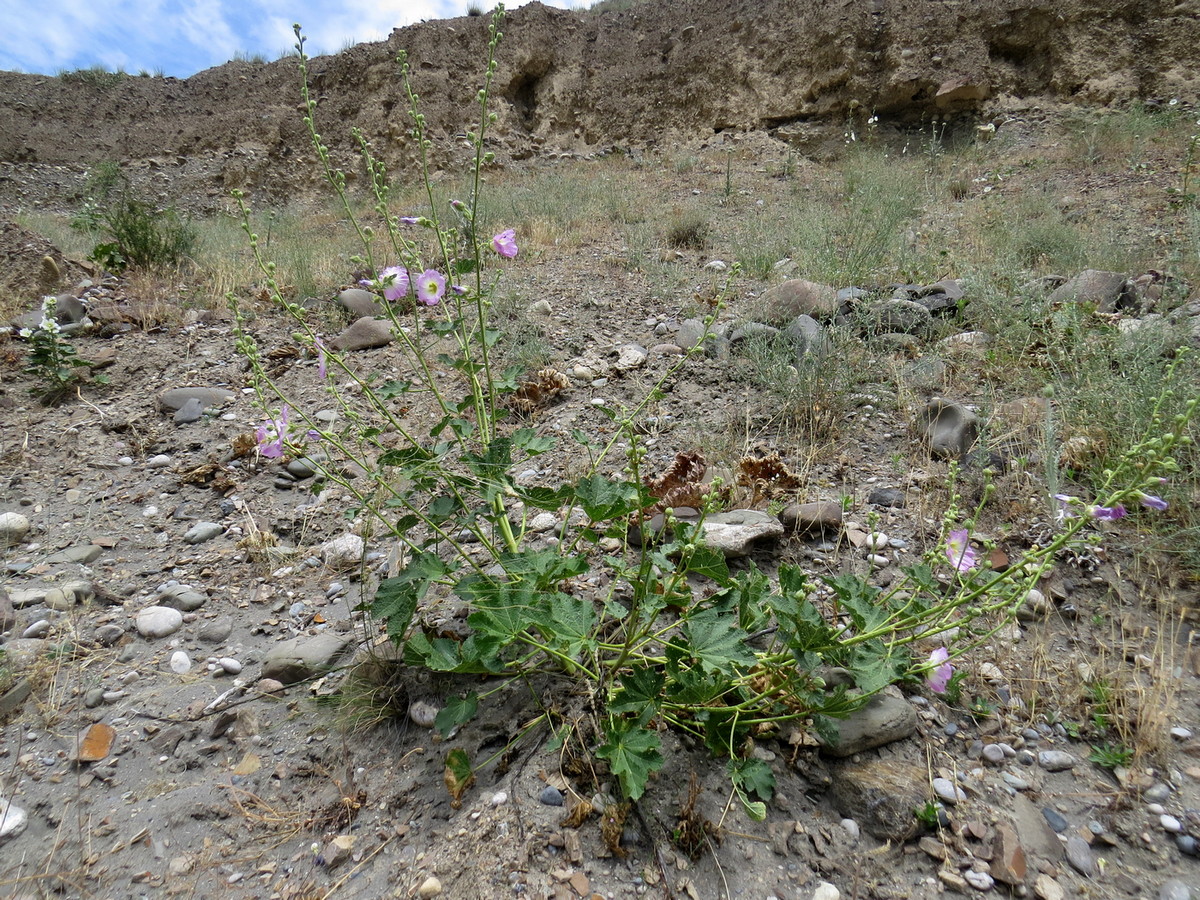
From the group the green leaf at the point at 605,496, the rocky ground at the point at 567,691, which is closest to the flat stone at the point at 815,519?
the rocky ground at the point at 567,691

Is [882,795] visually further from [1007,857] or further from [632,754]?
[632,754]

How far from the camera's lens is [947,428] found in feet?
7.92

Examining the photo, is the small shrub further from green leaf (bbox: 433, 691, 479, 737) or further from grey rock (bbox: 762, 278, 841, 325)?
green leaf (bbox: 433, 691, 479, 737)

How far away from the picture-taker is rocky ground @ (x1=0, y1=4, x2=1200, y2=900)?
128 centimetres

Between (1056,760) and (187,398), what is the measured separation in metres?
4.01

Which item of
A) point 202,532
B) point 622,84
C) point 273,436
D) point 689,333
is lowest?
point 202,532

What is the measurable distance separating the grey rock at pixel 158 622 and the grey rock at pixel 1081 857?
2.46 meters

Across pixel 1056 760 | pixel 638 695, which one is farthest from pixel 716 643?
pixel 1056 760

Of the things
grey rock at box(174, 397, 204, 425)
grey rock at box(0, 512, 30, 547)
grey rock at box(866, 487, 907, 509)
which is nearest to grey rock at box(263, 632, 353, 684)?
grey rock at box(0, 512, 30, 547)

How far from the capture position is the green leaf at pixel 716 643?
3.93 feet

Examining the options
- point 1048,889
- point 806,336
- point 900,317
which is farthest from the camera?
point 900,317

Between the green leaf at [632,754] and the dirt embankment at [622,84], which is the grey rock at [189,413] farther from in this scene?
the dirt embankment at [622,84]

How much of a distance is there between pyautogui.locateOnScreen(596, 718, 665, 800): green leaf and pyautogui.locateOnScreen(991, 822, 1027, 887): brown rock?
675 millimetres

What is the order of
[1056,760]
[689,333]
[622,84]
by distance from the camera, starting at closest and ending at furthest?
[1056,760]
[689,333]
[622,84]
